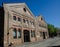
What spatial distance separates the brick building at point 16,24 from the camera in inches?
992

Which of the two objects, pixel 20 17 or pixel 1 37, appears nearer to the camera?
pixel 1 37

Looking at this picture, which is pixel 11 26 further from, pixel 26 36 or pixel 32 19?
pixel 32 19

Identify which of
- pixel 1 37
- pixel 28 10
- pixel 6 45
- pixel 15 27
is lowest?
pixel 6 45

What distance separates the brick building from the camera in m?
25.2

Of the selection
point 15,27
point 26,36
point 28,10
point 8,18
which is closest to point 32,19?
point 28,10

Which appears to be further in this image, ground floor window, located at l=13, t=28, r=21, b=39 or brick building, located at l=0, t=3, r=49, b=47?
ground floor window, located at l=13, t=28, r=21, b=39

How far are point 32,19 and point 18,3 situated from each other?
828 centimetres

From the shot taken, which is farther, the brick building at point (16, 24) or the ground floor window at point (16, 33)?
the ground floor window at point (16, 33)

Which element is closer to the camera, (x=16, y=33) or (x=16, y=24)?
(x=16, y=33)

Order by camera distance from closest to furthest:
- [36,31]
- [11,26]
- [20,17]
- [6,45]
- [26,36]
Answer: [6,45] < [11,26] < [20,17] < [26,36] < [36,31]

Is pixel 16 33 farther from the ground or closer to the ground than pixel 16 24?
closer to the ground

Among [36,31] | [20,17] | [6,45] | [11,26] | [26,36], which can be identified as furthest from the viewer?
[36,31]

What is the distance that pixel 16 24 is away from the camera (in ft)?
95.9

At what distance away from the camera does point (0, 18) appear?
2552cm
